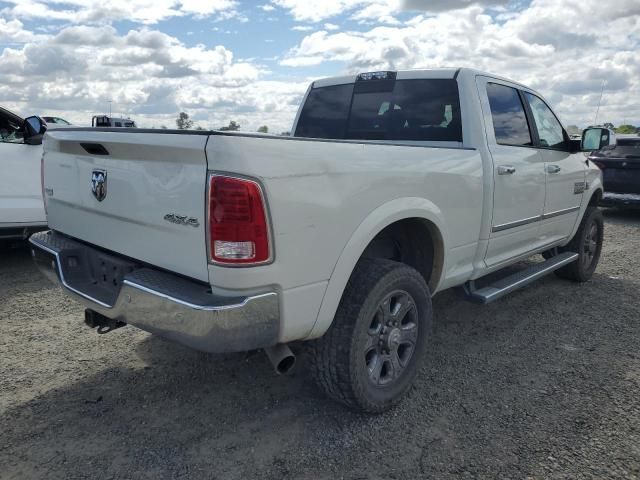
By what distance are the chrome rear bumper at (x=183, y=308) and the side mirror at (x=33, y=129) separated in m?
3.51

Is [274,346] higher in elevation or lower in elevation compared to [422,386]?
higher

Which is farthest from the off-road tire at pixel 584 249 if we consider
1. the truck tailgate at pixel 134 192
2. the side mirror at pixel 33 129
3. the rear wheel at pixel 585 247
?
the side mirror at pixel 33 129

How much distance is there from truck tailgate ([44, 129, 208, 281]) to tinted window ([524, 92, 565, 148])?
3.28 meters

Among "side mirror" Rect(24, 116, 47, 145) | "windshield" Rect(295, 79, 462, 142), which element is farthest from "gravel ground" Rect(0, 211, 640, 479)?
"side mirror" Rect(24, 116, 47, 145)

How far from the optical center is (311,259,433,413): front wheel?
260 cm

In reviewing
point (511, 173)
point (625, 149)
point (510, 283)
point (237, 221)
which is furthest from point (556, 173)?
point (625, 149)

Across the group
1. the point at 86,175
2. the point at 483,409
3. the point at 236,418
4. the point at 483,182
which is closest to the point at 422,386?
the point at 483,409

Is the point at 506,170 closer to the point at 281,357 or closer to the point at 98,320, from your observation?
the point at 281,357

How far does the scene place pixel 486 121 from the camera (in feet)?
12.0

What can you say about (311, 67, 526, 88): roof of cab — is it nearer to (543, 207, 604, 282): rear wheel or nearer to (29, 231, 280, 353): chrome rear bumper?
(543, 207, 604, 282): rear wheel

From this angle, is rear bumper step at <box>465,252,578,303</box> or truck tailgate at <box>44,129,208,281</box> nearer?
truck tailgate at <box>44,129,208,281</box>

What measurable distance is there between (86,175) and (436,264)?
210 cm

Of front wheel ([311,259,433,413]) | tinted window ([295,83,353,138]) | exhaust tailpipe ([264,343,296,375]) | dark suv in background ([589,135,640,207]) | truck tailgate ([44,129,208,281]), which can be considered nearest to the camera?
truck tailgate ([44,129,208,281])

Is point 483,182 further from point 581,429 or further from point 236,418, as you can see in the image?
point 236,418
